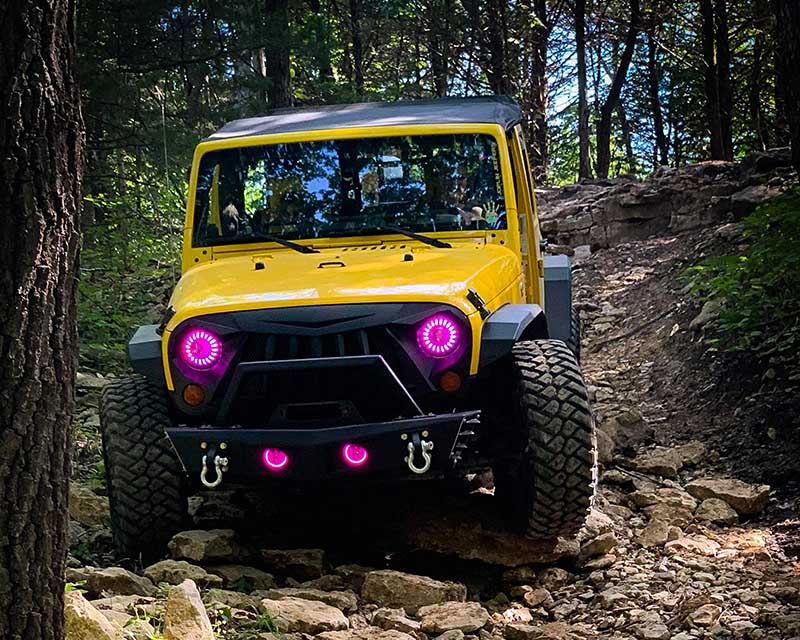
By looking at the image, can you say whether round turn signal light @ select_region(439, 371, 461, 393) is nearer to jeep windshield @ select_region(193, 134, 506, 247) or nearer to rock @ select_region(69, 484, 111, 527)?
jeep windshield @ select_region(193, 134, 506, 247)

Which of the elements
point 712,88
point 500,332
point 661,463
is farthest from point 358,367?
point 712,88

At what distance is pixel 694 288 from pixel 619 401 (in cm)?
129

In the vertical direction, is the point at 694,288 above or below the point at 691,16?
below

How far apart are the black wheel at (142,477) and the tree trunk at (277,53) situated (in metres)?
7.36

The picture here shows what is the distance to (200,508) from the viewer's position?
5.74 metres

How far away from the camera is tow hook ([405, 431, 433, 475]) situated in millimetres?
4434

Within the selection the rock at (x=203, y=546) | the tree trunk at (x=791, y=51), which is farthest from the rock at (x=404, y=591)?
the tree trunk at (x=791, y=51)

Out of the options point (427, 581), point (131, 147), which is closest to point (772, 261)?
point (427, 581)

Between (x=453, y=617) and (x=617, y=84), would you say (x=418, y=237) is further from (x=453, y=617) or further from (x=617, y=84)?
(x=617, y=84)

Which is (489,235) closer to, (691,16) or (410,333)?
(410,333)

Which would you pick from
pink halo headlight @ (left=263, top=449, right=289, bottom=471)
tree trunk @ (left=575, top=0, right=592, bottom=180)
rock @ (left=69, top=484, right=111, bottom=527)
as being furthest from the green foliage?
tree trunk @ (left=575, top=0, right=592, bottom=180)

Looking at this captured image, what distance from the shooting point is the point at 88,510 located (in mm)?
5668

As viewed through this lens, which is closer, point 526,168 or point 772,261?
point 526,168

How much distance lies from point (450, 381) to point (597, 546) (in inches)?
45.1
